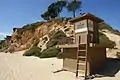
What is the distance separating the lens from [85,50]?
11031mm

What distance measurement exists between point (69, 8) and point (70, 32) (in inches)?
652

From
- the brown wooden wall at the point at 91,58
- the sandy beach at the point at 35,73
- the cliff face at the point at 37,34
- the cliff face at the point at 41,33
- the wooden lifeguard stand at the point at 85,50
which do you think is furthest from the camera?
the cliff face at the point at 37,34

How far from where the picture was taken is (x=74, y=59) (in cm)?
1254

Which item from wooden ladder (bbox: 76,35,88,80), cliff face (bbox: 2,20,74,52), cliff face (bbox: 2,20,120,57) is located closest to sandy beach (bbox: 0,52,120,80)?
wooden ladder (bbox: 76,35,88,80)

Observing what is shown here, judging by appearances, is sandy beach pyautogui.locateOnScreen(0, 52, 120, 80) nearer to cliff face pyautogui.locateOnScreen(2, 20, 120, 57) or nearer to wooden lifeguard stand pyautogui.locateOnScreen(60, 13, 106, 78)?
wooden lifeguard stand pyautogui.locateOnScreen(60, 13, 106, 78)

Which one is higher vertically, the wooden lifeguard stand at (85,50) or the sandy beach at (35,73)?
the wooden lifeguard stand at (85,50)

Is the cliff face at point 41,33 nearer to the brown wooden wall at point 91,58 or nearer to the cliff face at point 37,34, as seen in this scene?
the cliff face at point 37,34

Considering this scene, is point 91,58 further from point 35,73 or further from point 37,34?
point 37,34

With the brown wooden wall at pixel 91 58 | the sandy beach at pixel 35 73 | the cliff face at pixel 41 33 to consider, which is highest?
the cliff face at pixel 41 33

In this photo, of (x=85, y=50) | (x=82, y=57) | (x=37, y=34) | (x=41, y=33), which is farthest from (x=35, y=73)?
(x=37, y=34)

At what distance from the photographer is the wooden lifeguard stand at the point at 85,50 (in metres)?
11.2

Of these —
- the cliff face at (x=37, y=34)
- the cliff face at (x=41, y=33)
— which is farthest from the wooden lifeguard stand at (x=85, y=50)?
the cliff face at (x=37, y=34)

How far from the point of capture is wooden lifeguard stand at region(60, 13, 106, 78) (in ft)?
36.7

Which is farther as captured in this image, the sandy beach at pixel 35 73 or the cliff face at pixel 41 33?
the cliff face at pixel 41 33
